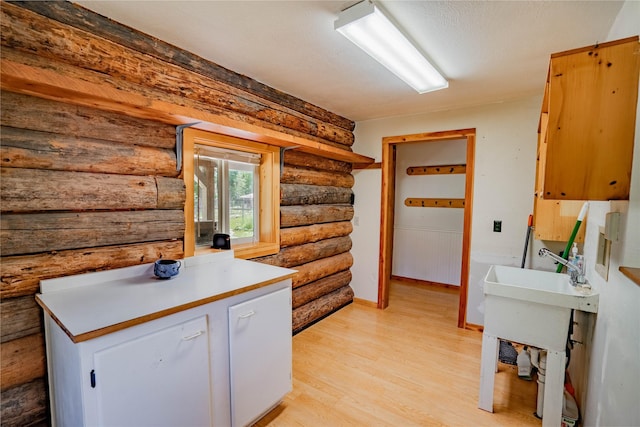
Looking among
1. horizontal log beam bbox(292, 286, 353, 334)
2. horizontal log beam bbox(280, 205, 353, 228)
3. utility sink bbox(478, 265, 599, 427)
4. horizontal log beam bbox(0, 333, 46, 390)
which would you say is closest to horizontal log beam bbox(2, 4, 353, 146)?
horizontal log beam bbox(280, 205, 353, 228)

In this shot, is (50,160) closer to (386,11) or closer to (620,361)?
(386,11)

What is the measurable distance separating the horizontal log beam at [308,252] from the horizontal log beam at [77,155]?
1.16 metres

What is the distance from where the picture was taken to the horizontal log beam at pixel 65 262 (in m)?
1.42

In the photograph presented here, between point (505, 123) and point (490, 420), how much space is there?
2617 mm

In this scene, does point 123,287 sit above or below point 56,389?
above

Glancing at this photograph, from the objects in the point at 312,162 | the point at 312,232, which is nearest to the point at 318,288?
the point at 312,232

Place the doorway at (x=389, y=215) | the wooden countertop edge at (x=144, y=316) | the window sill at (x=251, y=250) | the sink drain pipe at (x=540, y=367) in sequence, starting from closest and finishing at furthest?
A: the wooden countertop edge at (x=144, y=316) < the sink drain pipe at (x=540, y=367) < the window sill at (x=251, y=250) < the doorway at (x=389, y=215)

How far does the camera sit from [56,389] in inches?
57.8

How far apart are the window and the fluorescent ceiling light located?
1.19 meters

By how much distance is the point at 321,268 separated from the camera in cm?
340

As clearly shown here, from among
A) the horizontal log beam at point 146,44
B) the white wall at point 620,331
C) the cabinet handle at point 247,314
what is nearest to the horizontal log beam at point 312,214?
the horizontal log beam at point 146,44

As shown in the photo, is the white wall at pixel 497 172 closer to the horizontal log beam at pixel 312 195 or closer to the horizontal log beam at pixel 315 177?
the horizontal log beam at pixel 315 177

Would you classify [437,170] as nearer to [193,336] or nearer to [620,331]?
[620,331]

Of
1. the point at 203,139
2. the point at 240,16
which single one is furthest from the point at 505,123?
the point at 203,139
